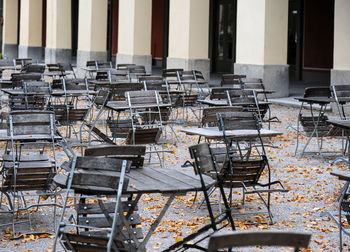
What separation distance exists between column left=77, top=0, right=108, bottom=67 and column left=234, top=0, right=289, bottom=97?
358 inches

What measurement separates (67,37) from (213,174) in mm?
24734

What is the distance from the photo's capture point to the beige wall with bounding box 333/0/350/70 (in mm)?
16031

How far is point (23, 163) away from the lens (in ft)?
22.6

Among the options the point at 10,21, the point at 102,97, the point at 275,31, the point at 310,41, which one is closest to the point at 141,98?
the point at 102,97

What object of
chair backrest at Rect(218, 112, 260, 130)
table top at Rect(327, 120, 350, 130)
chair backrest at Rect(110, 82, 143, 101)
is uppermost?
chair backrest at Rect(110, 82, 143, 101)

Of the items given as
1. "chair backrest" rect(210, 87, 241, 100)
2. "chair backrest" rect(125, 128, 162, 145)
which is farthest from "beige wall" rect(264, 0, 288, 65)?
"chair backrest" rect(125, 128, 162, 145)

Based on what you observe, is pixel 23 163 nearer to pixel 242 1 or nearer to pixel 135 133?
pixel 135 133

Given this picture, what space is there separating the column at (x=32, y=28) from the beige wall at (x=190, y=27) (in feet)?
46.8

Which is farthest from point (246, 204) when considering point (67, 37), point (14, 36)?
point (14, 36)

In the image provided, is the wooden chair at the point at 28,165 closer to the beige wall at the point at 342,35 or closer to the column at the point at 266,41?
the beige wall at the point at 342,35

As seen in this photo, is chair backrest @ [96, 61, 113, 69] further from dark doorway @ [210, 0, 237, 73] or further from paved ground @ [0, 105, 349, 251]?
paved ground @ [0, 105, 349, 251]

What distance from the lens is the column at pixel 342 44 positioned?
52.5 feet

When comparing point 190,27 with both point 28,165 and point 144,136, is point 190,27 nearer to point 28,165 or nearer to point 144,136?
point 144,136

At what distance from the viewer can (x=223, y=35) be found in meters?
28.3
